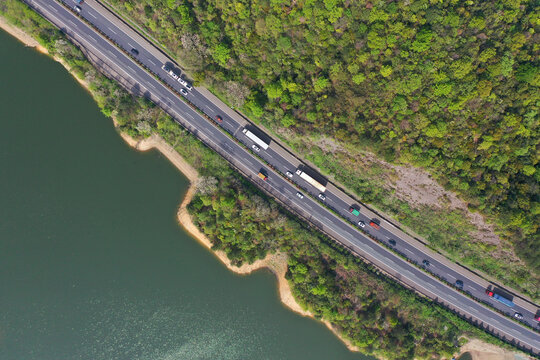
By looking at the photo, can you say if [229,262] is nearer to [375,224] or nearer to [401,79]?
[375,224]

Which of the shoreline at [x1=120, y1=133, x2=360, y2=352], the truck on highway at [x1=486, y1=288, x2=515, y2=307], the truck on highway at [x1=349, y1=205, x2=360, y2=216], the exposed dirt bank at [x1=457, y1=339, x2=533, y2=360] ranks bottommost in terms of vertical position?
the shoreline at [x1=120, y1=133, x2=360, y2=352]

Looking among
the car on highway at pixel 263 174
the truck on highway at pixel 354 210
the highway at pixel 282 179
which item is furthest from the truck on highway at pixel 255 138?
the truck on highway at pixel 354 210

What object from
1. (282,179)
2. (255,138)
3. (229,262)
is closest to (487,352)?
(282,179)

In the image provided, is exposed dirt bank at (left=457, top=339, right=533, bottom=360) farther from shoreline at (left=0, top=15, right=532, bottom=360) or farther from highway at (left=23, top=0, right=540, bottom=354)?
highway at (left=23, top=0, right=540, bottom=354)

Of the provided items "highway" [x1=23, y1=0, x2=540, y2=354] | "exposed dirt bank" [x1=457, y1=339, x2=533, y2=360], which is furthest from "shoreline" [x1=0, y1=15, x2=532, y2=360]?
"highway" [x1=23, y1=0, x2=540, y2=354]

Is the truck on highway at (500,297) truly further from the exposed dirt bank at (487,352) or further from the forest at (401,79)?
the exposed dirt bank at (487,352)

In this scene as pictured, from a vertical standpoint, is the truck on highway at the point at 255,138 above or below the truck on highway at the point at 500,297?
below

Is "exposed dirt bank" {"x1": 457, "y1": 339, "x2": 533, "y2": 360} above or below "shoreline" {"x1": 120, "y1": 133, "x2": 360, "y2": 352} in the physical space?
above
